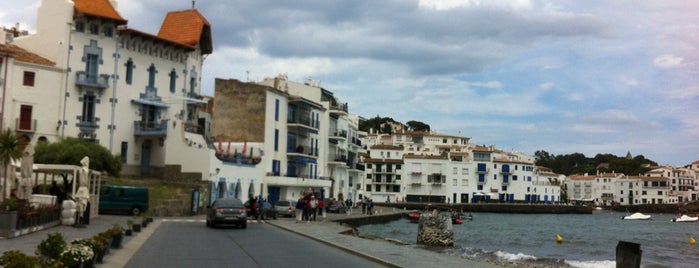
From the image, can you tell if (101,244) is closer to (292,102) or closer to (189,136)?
(189,136)

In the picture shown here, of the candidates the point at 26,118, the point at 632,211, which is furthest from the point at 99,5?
the point at 632,211

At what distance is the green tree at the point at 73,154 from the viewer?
4784 cm

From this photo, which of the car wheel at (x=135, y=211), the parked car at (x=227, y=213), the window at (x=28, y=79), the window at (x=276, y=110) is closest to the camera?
the parked car at (x=227, y=213)

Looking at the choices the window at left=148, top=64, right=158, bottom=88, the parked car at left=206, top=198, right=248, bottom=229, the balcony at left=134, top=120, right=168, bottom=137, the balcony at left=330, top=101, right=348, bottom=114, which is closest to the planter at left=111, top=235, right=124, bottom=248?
the parked car at left=206, top=198, right=248, bottom=229

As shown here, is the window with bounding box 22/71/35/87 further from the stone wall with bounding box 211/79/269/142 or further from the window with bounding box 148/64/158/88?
the stone wall with bounding box 211/79/269/142

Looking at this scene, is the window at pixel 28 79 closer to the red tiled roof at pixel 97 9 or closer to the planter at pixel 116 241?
the red tiled roof at pixel 97 9

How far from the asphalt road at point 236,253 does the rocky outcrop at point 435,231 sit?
9420 millimetres

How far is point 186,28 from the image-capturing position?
6631 centimetres

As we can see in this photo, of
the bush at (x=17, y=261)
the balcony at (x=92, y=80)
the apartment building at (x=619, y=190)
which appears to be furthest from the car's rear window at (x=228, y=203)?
the apartment building at (x=619, y=190)

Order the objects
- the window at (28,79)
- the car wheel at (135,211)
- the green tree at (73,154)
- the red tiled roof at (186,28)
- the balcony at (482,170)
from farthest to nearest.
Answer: the balcony at (482,170) → the red tiled roof at (186,28) → the window at (28,79) → the green tree at (73,154) → the car wheel at (135,211)

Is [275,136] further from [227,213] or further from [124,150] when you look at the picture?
[227,213]

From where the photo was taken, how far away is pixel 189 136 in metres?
61.6

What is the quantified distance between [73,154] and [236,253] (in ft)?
102

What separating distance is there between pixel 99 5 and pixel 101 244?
4741 cm
